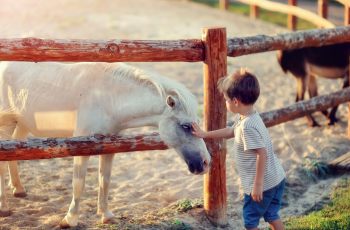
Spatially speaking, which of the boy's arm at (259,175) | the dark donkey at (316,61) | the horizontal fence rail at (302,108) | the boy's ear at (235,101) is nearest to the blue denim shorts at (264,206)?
the boy's arm at (259,175)

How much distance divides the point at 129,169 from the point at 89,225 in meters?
1.54

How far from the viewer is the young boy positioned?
12.4 ft

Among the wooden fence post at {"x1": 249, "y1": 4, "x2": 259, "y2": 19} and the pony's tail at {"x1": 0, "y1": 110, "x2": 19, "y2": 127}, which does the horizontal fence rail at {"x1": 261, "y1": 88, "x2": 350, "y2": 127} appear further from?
the wooden fence post at {"x1": 249, "y1": 4, "x2": 259, "y2": 19}

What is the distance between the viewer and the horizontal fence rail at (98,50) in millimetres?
4223

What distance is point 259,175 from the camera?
151 inches

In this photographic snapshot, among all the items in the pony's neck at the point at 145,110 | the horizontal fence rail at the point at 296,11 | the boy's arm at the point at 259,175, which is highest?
the horizontal fence rail at the point at 296,11

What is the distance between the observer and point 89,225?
497 centimetres

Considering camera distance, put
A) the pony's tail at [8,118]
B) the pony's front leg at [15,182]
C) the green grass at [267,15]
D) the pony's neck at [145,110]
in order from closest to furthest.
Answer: the pony's neck at [145,110] → the pony's tail at [8,118] → the pony's front leg at [15,182] → the green grass at [267,15]

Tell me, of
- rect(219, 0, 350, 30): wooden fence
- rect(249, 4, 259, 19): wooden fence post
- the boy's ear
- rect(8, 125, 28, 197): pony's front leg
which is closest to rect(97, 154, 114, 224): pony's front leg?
rect(8, 125, 28, 197): pony's front leg

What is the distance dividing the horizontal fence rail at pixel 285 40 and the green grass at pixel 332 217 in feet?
4.69

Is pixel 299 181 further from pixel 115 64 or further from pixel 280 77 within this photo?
pixel 280 77

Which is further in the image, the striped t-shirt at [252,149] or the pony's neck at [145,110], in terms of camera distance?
the pony's neck at [145,110]

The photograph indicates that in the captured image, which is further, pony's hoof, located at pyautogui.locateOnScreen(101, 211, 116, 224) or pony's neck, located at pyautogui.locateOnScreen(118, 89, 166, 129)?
pony's hoof, located at pyautogui.locateOnScreen(101, 211, 116, 224)

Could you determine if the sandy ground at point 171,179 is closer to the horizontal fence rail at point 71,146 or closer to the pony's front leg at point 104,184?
the pony's front leg at point 104,184
